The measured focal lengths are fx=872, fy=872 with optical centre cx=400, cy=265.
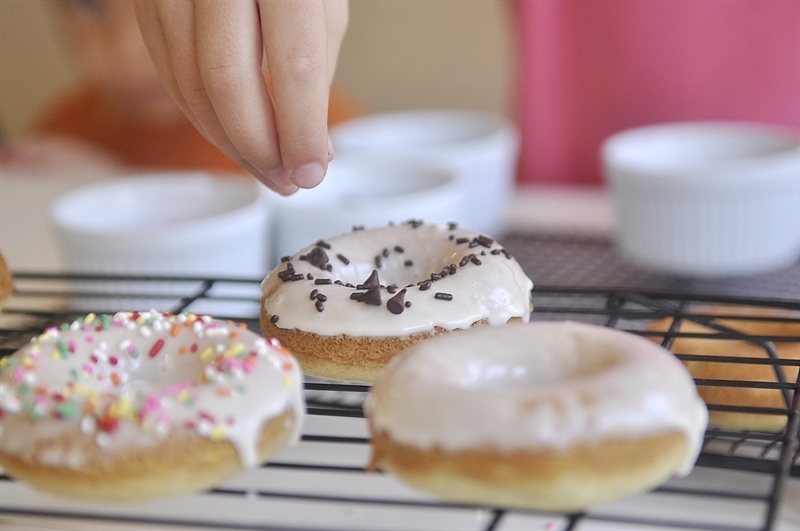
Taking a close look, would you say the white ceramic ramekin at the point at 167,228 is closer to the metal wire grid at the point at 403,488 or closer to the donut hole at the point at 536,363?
the metal wire grid at the point at 403,488

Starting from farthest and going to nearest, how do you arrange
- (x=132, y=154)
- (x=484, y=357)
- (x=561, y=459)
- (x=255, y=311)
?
(x=132, y=154), (x=255, y=311), (x=484, y=357), (x=561, y=459)

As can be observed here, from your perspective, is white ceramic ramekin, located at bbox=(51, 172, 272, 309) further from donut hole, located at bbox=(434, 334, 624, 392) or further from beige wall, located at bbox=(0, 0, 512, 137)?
beige wall, located at bbox=(0, 0, 512, 137)

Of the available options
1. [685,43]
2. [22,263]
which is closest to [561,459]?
[22,263]

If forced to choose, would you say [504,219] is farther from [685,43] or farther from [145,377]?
[145,377]

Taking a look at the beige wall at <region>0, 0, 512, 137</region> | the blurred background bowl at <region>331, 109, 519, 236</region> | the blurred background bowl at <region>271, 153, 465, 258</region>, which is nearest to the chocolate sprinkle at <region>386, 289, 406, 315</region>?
the blurred background bowl at <region>271, 153, 465, 258</region>

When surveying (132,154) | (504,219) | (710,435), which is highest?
(710,435)

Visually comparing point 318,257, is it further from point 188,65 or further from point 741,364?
point 741,364
